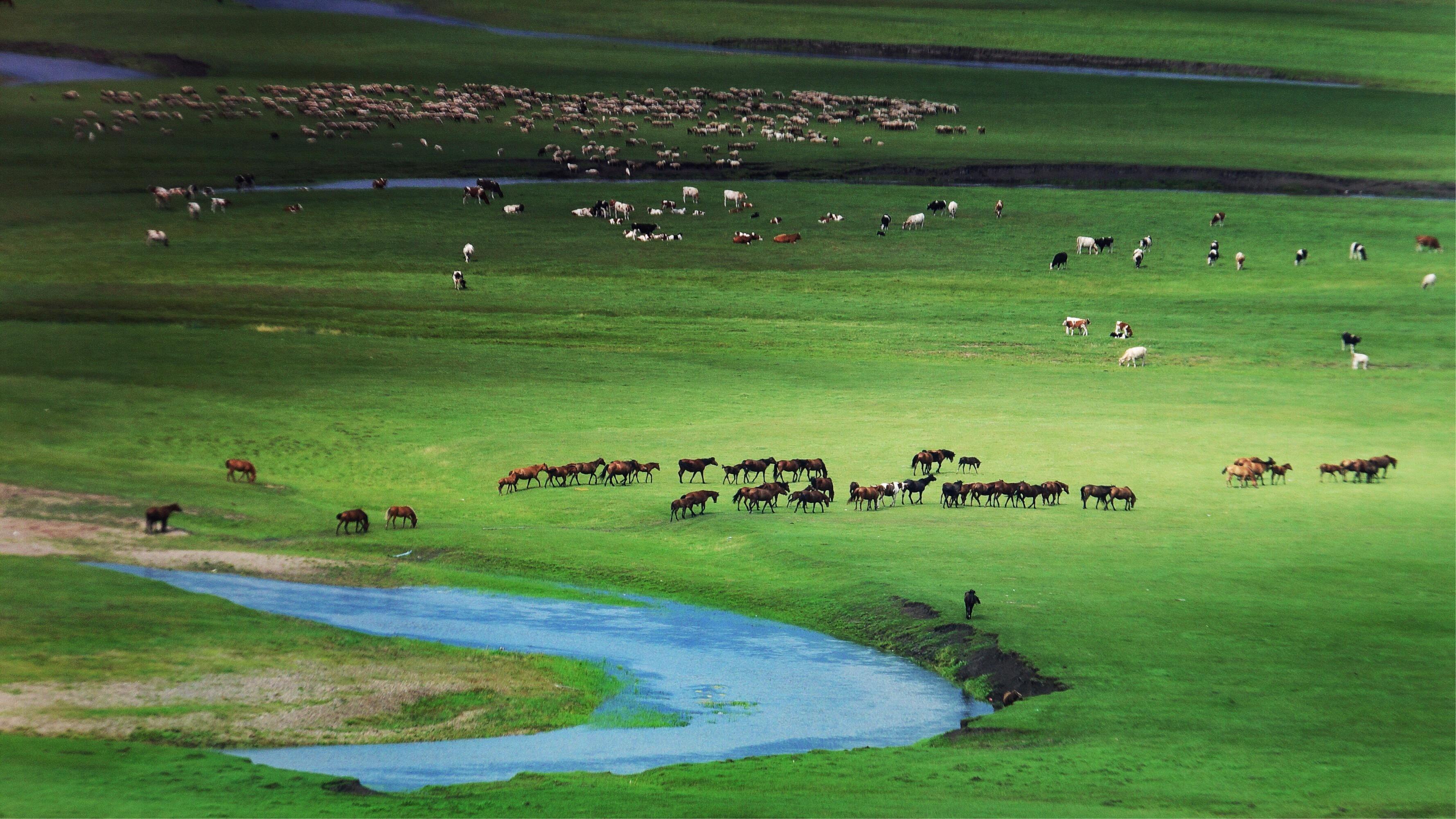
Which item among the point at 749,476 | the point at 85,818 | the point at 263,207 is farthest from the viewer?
the point at 263,207

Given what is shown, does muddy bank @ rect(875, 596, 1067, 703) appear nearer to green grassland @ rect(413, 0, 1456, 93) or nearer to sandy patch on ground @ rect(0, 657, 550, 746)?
sandy patch on ground @ rect(0, 657, 550, 746)

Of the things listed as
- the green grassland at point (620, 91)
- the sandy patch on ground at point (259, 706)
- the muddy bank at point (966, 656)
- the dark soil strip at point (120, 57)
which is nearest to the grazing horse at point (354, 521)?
the sandy patch on ground at point (259, 706)

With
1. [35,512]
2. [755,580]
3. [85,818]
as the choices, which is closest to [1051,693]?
[755,580]

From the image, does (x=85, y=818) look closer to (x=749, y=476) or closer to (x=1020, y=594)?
(x=1020, y=594)

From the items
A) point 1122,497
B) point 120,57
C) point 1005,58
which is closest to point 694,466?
point 1122,497

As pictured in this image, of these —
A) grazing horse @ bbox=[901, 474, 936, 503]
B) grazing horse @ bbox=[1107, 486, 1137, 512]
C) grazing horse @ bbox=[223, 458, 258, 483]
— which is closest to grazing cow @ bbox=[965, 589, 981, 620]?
grazing horse @ bbox=[1107, 486, 1137, 512]

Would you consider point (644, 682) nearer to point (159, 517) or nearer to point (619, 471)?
point (619, 471)
